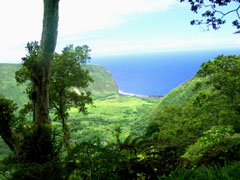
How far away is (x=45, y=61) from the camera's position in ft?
13.6

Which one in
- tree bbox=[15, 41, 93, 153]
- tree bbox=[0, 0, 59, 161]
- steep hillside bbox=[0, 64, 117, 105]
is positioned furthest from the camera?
steep hillside bbox=[0, 64, 117, 105]

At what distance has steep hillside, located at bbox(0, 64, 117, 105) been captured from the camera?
113 meters

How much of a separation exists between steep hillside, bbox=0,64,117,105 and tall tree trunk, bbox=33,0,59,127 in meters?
80.8

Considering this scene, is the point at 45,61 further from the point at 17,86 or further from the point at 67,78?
the point at 17,86

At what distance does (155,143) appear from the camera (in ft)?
8.00

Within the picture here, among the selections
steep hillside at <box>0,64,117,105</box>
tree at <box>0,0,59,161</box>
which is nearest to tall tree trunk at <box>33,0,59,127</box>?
tree at <box>0,0,59,161</box>

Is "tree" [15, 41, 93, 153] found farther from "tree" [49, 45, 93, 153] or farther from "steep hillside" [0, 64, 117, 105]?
"steep hillside" [0, 64, 117, 105]

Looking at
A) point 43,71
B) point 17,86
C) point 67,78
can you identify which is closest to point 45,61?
point 43,71

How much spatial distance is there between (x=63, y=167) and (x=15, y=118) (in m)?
2.96

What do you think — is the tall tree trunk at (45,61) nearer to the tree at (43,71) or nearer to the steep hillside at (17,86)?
the tree at (43,71)

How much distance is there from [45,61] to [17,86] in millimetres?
134518

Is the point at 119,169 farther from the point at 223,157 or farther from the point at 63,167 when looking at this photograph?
the point at 223,157

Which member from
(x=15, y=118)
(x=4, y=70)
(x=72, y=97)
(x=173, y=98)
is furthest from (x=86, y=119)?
(x=15, y=118)

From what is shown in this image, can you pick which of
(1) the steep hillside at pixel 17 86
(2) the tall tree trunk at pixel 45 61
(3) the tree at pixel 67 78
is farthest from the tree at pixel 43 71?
(1) the steep hillside at pixel 17 86
